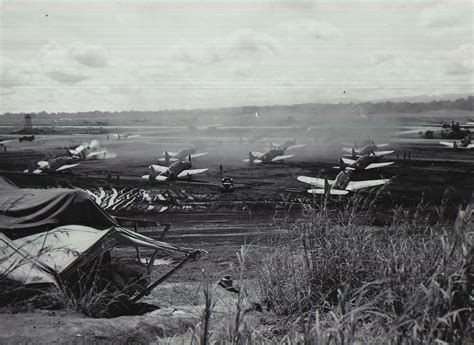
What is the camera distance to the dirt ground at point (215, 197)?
590cm

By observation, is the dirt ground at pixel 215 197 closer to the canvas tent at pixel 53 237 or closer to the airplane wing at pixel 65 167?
the airplane wing at pixel 65 167

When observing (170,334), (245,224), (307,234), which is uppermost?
(307,234)

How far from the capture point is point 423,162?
113ft

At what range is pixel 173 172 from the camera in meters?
28.7

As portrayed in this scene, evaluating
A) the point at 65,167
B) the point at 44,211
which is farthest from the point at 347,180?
the point at 65,167

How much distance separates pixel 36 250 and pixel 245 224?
11878 mm

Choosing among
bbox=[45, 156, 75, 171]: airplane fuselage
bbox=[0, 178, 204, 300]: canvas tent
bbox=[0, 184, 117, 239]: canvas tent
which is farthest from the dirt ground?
bbox=[0, 184, 117, 239]: canvas tent

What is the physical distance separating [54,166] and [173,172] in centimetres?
974

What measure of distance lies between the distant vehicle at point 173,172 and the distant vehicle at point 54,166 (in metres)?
7.43

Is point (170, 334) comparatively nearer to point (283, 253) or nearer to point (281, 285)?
point (281, 285)

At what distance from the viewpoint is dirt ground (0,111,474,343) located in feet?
19.4

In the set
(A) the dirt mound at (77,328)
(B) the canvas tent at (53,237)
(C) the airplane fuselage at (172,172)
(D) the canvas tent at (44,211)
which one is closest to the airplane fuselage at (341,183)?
(C) the airplane fuselage at (172,172)

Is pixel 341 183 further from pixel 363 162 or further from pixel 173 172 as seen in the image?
pixel 173 172

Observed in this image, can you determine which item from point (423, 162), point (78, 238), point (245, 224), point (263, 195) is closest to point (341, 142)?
point (423, 162)
